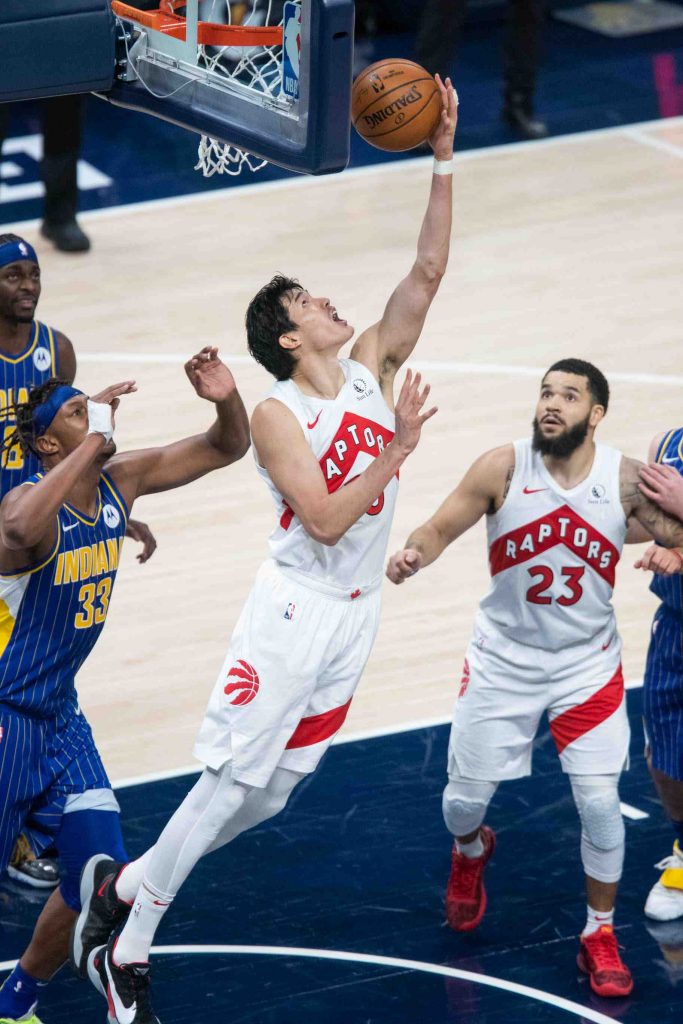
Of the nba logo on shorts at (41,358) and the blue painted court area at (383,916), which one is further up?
the nba logo on shorts at (41,358)

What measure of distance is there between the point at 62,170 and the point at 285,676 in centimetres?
748

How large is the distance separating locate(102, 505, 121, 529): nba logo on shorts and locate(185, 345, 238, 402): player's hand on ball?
455 mm

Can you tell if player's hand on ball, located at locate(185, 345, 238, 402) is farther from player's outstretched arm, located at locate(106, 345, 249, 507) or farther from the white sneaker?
the white sneaker

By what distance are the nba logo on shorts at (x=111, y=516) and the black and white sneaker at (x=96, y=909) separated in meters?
1.02

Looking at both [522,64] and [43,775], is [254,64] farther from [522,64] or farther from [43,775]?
[522,64]

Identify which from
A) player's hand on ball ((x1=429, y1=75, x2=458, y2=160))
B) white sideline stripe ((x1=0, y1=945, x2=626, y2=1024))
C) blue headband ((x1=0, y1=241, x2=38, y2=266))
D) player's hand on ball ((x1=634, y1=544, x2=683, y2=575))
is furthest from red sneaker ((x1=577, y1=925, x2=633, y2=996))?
blue headband ((x1=0, y1=241, x2=38, y2=266))

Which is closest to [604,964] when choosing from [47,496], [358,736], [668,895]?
[668,895]

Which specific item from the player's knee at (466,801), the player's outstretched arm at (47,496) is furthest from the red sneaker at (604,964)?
the player's outstretched arm at (47,496)

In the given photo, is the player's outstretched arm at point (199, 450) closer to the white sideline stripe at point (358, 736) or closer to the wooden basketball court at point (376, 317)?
the white sideline stripe at point (358, 736)

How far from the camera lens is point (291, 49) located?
525 centimetres

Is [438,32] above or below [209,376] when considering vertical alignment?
below

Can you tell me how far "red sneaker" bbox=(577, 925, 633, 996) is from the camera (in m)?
5.69

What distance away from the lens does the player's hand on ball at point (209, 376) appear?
5574 millimetres

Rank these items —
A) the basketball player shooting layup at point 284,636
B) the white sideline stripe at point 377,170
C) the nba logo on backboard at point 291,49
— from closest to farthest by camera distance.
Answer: the nba logo on backboard at point 291,49
the basketball player shooting layup at point 284,636
the white sideline stripe at point 377,170
